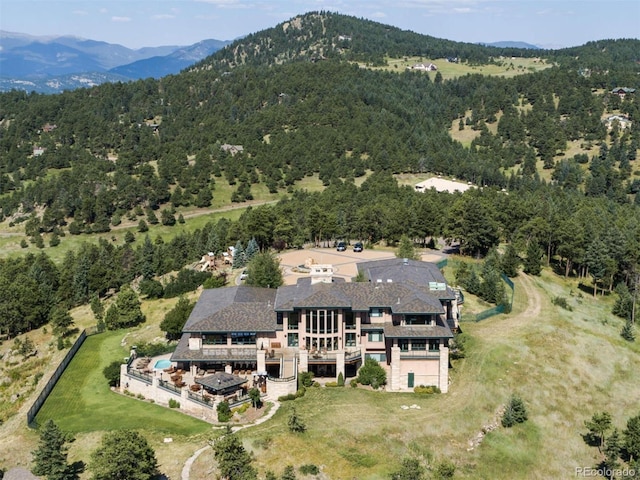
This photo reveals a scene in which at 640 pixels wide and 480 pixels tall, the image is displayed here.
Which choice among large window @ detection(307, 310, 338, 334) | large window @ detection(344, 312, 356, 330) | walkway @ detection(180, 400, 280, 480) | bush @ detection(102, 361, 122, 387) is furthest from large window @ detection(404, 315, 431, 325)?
bush @ detection(102, 361, 122, 387)

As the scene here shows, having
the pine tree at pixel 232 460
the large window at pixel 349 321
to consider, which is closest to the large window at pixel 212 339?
the large window at pixel 349 321

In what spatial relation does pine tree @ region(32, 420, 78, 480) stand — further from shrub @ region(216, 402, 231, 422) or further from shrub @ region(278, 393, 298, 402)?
shrub @ region(278, 393, 298, 402)

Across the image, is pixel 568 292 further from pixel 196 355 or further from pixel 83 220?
pixel 83 220

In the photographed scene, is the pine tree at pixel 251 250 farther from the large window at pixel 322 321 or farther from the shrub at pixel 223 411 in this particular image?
the shrub at pixel 223 411

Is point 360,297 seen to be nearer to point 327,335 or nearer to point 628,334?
point 327,335

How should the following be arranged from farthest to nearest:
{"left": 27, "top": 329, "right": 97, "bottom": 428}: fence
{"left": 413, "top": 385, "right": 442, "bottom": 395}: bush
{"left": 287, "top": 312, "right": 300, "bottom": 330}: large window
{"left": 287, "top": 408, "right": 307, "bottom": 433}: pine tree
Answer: {"left": 287, "top": 312, "right": 300, "bottom": 330}: large window, {"left": 413, "top": 385, "right": 442, "bottom": 395}: bush, {"left": 27, "top": 329, "right": 97, "bottom": 428}: fence, {"left": 287, "top": 408, "right": 307, "bottom": 433}: pine tree

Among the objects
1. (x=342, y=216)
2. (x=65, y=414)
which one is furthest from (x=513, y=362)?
(x=342, y=216)

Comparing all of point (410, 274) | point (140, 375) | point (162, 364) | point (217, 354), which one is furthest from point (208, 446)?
point (410, 274)
